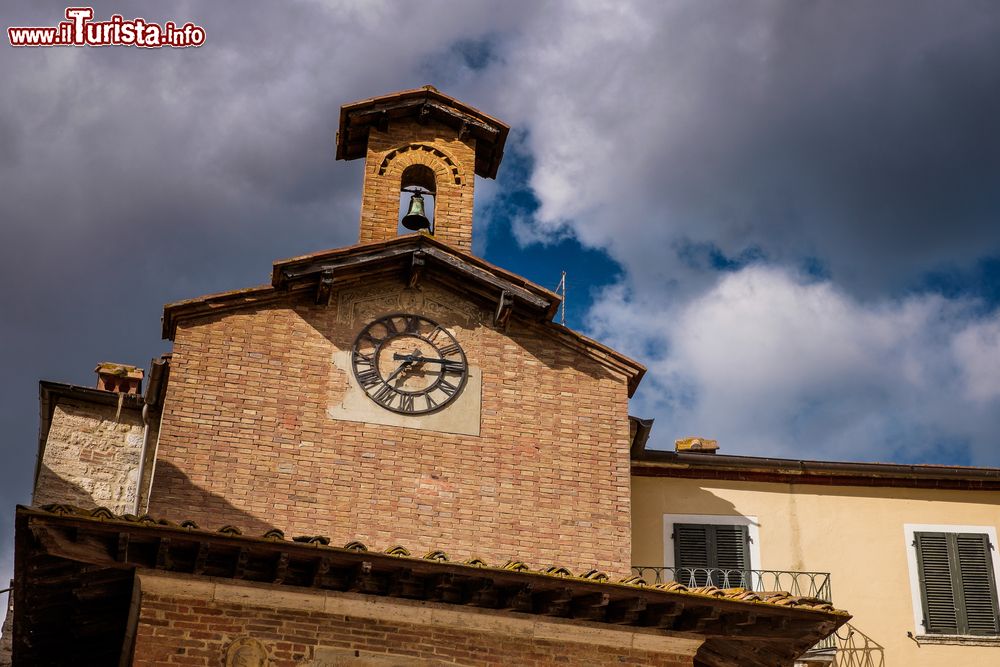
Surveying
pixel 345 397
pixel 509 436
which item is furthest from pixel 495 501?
pixel 345 397

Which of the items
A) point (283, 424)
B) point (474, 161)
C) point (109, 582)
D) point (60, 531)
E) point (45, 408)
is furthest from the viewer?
point (474, 161)

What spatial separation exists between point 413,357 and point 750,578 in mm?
5830

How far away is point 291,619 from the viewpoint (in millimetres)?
13516

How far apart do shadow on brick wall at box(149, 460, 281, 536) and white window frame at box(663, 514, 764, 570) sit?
6020 mm

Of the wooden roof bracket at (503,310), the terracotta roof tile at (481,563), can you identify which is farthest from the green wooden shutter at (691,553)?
the terracotta roof tile at (481,563)

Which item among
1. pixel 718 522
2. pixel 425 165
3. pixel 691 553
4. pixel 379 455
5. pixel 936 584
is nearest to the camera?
pixel 379 455

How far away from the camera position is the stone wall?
62.3 feet

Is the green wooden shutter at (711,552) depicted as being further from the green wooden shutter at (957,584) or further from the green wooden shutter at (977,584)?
the green wooden shutter at (977,584)

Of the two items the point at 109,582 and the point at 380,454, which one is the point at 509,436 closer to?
the point at 380,454

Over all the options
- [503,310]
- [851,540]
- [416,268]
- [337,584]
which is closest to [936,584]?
[851,540]

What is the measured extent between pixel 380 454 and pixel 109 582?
4829 mm

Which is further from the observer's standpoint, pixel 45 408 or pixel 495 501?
pixel 45 408

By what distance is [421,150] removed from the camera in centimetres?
2092

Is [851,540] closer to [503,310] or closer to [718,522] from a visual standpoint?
[718,522]
